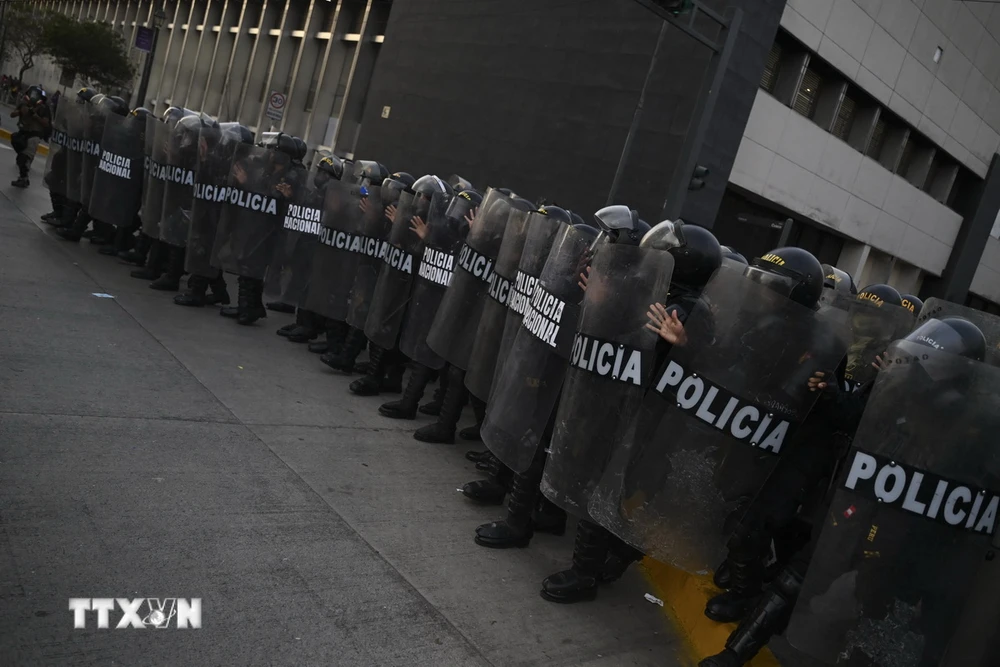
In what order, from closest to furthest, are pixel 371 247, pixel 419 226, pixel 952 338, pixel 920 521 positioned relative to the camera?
pixel 920 521 < pixel 952 338 < pixel 419 226 < pixel 371 247

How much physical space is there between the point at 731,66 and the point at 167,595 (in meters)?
13.8

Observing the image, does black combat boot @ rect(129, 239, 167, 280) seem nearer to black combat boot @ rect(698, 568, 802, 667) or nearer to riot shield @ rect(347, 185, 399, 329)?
riot shield @ rect(347, 185, 399, 329)

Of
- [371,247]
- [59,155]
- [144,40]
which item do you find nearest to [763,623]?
[371,247]

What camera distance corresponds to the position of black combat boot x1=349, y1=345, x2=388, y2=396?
696 centimetres

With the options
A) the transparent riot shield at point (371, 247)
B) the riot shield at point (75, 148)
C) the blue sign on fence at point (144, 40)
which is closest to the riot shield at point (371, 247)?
the transparent riot shield at point (371, 247)

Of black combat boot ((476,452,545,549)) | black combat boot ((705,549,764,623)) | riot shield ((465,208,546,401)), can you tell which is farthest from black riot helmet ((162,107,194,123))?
black combat boot ((705,549,764,623))

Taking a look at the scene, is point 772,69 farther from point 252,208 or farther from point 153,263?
point 153,263

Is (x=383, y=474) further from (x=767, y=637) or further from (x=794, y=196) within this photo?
(x=794, y=196)

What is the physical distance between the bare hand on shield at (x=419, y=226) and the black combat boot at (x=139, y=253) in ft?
14.3

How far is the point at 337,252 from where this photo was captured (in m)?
7.81

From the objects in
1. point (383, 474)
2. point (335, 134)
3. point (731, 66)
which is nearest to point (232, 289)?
point (383, 474)

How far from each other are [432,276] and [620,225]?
2.38 m

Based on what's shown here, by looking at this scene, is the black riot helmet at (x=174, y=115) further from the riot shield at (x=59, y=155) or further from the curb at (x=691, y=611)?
the curb at (x=691, y=611)

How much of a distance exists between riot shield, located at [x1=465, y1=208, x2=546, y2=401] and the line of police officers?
0.01 metres
